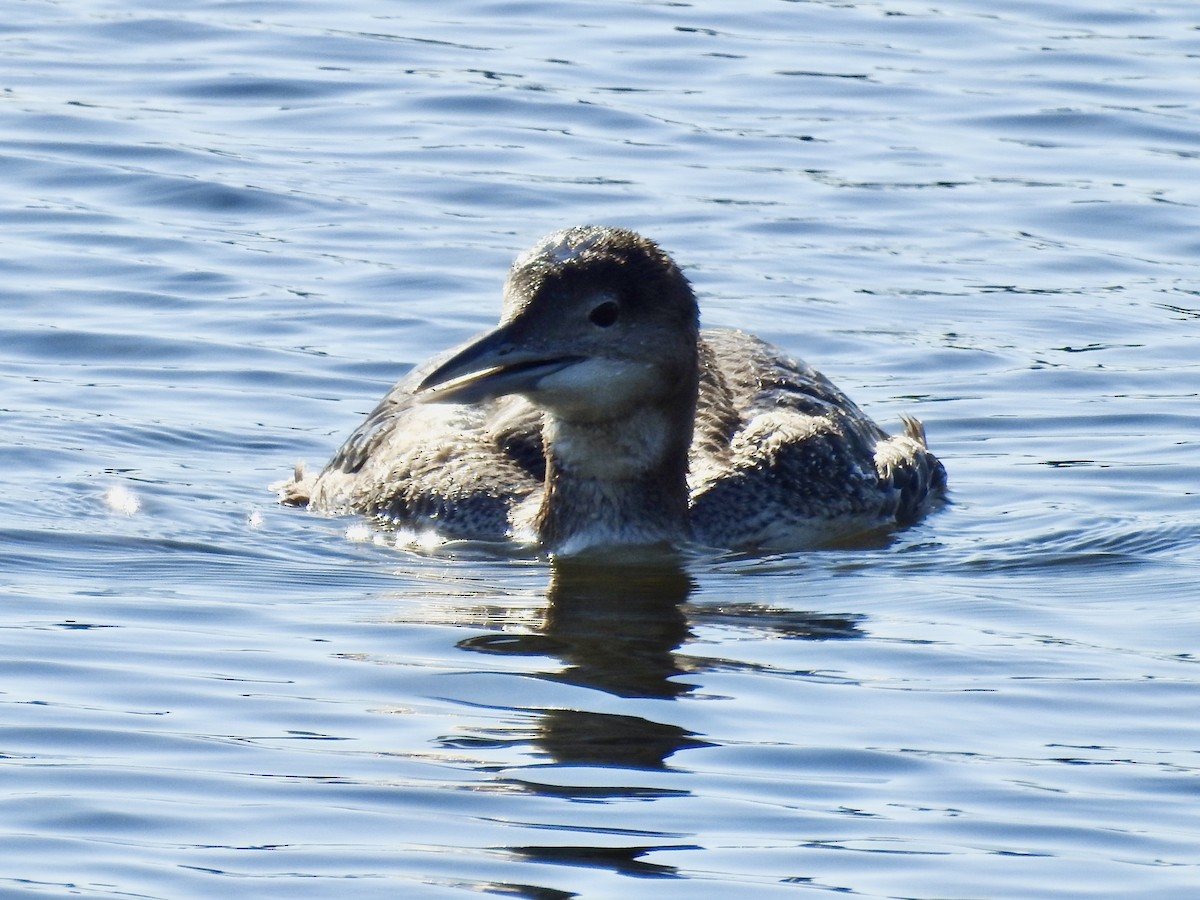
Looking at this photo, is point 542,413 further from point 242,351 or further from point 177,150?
point 177,150

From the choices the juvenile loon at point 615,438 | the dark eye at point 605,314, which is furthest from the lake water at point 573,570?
the dark eye at point 605,314

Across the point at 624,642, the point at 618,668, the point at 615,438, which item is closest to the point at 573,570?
the point at 615,438

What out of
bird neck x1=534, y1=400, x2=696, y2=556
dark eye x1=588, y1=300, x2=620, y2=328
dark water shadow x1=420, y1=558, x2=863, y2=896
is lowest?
dark water shadow x1=420, y1=558, x2=863, y2=896

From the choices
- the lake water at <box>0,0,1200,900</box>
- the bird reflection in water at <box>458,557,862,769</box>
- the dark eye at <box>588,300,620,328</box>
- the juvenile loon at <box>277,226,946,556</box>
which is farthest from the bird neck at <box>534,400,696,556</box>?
the dark eye at <box>588,300,620,328</box>

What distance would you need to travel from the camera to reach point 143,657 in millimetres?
9102

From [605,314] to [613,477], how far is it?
2.58ft

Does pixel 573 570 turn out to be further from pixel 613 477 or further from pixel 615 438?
pixel 615 438

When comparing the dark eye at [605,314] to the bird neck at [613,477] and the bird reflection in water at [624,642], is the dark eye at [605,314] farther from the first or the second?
the bird reflection in water at [624,642]

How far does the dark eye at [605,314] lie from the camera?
10625 millimetres

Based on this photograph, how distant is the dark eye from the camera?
34.9 ft

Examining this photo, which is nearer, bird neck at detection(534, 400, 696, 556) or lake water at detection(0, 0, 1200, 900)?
lake water at detection(0, 0, 1200, 900)

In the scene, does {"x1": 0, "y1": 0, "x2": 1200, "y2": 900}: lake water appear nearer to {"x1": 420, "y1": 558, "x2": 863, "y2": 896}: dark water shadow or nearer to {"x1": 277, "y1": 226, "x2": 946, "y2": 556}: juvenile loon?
{"x1": 420, "y1": 558, "x2": 863, "y2": 896}: dark water shadow

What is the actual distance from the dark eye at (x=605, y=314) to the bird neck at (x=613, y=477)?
19.5 inches

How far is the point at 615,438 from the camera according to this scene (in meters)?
11.1
